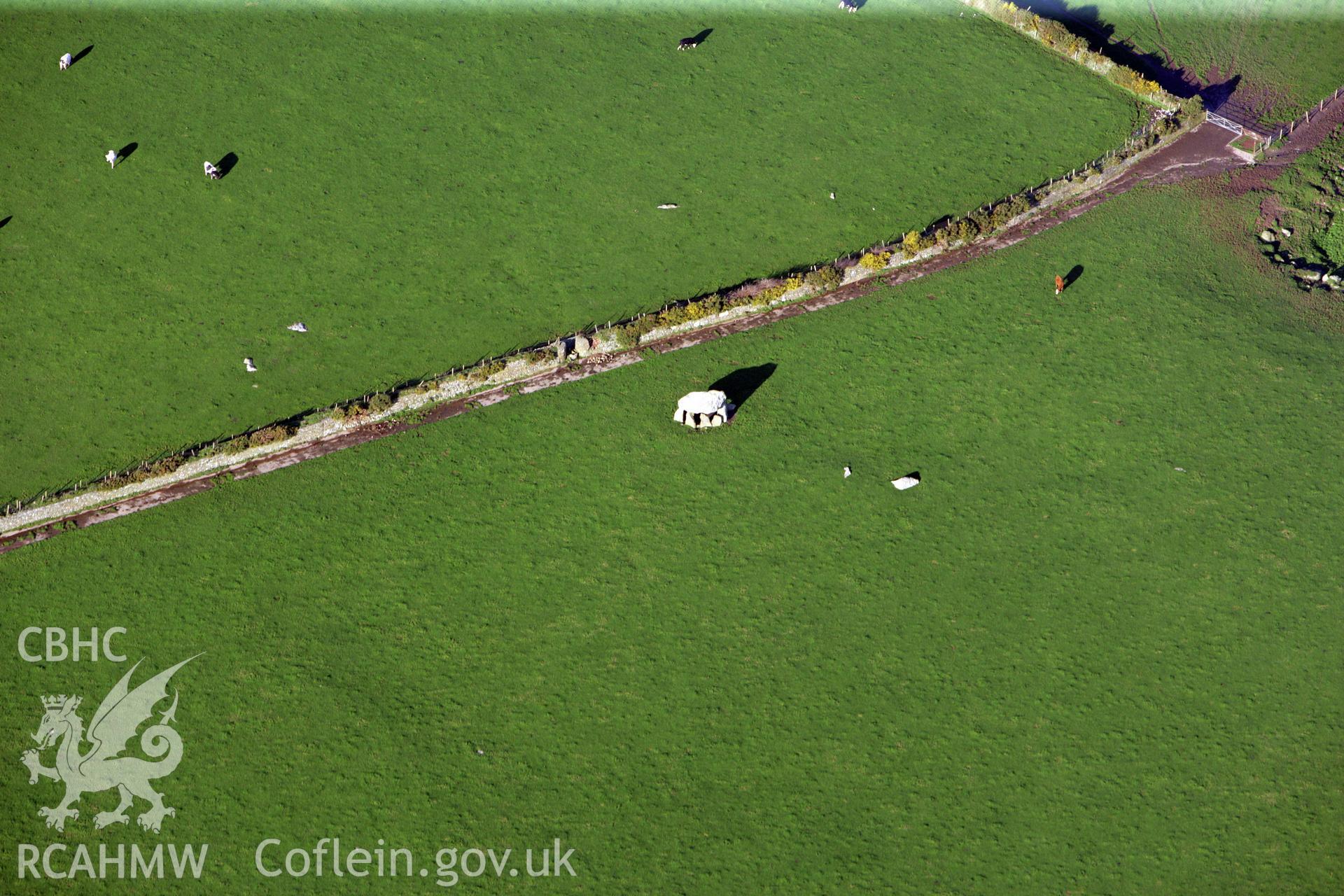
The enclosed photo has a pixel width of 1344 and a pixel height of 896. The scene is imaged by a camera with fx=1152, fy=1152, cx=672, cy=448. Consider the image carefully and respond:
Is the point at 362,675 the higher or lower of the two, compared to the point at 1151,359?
lower

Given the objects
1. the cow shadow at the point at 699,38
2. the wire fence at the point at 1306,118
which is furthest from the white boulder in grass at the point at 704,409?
the wire fence at the point at 1306,118

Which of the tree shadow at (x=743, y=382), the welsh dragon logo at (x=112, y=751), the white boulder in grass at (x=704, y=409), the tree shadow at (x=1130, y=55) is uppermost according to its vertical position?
the tree shadow at (x=1130, y=55)

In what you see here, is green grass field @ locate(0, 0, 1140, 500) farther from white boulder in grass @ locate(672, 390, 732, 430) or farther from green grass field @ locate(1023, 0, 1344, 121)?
white boulder in grass @ locate(672, 390, 732, 430)

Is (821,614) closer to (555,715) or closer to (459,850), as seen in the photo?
(555,715)

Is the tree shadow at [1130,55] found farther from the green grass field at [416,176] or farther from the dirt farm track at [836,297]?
the green grass field at [416,176]

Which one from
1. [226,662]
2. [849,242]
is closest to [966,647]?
[849,242]

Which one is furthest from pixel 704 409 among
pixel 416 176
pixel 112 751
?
pixel 112 751

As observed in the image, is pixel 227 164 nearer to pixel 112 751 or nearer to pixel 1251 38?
pixel 112 751
